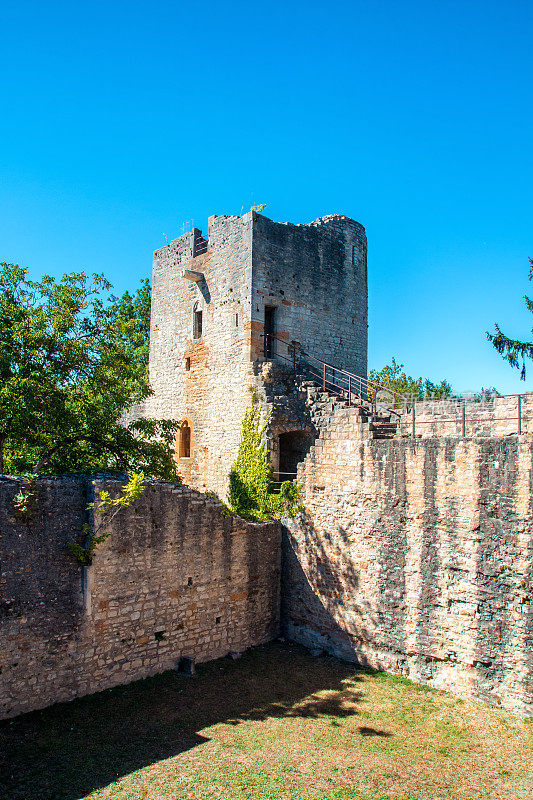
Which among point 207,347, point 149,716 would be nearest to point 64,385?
point 207,347

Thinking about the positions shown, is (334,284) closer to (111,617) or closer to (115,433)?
(115,433)

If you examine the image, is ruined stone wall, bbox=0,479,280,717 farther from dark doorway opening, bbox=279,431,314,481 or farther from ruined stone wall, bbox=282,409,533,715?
dark doorway opening, bbox=279,431,314,481

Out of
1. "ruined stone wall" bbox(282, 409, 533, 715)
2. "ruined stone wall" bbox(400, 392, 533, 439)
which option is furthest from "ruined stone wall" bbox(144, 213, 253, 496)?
"ruined stone wall" bbox(400, 392, 533, 439)

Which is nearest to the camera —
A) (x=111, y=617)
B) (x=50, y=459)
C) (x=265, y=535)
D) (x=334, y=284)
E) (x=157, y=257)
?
(x=111, y=617)

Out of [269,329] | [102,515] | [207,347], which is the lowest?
[102,515]

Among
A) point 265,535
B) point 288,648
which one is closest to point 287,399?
point 265,535

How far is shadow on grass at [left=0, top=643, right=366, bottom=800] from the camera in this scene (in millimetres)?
7727

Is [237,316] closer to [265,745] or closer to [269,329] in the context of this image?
[269,329]

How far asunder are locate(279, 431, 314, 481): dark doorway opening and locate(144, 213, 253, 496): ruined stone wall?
1.42m

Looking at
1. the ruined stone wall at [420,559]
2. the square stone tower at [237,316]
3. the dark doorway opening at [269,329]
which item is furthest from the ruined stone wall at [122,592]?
the dark doorway opening at [269,329]

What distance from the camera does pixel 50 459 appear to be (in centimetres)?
1445

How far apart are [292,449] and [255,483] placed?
2.01m

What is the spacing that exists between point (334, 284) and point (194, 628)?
1085cm

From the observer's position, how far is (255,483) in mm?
14883
